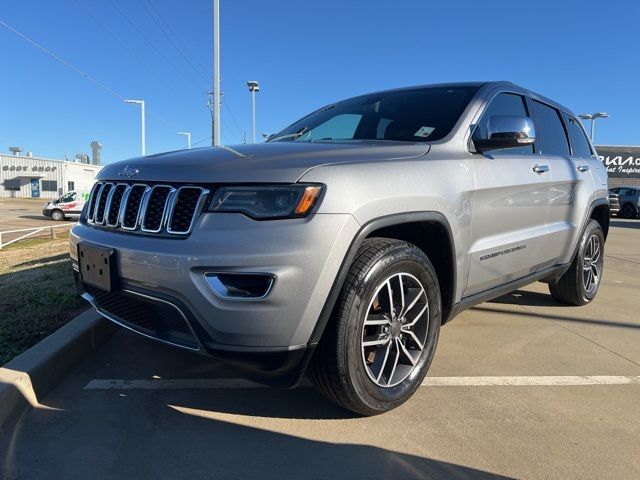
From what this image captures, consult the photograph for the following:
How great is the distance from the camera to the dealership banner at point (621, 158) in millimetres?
32375

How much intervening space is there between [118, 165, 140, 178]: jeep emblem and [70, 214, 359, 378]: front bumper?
22.1 inches

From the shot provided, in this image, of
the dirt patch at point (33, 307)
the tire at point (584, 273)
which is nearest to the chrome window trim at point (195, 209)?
the dirt patch at point (33, 307)

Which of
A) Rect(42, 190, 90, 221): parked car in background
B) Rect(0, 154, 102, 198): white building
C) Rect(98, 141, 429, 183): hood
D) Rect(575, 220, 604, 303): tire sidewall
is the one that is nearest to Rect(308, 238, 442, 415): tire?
Rect(98, 141, 429, 183): hood

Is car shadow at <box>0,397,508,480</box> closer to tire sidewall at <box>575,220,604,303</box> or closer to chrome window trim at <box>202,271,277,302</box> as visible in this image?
chrome window trim at <box>202,271,277,302</box>

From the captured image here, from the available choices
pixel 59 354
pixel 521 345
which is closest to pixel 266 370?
pixel 59 354

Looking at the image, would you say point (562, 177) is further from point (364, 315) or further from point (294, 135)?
point (364, 315)

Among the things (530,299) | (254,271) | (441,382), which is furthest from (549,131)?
(254,271)

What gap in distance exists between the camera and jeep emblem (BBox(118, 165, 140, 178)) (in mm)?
2609

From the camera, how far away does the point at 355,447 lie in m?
2.40

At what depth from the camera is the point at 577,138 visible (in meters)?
4.96

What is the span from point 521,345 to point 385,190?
215 centimetres

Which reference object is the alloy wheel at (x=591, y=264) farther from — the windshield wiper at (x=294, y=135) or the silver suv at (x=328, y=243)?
the windshield wiper at (x=294, y=135)

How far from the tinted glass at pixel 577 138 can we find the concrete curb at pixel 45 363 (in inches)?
173

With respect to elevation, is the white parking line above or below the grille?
below
